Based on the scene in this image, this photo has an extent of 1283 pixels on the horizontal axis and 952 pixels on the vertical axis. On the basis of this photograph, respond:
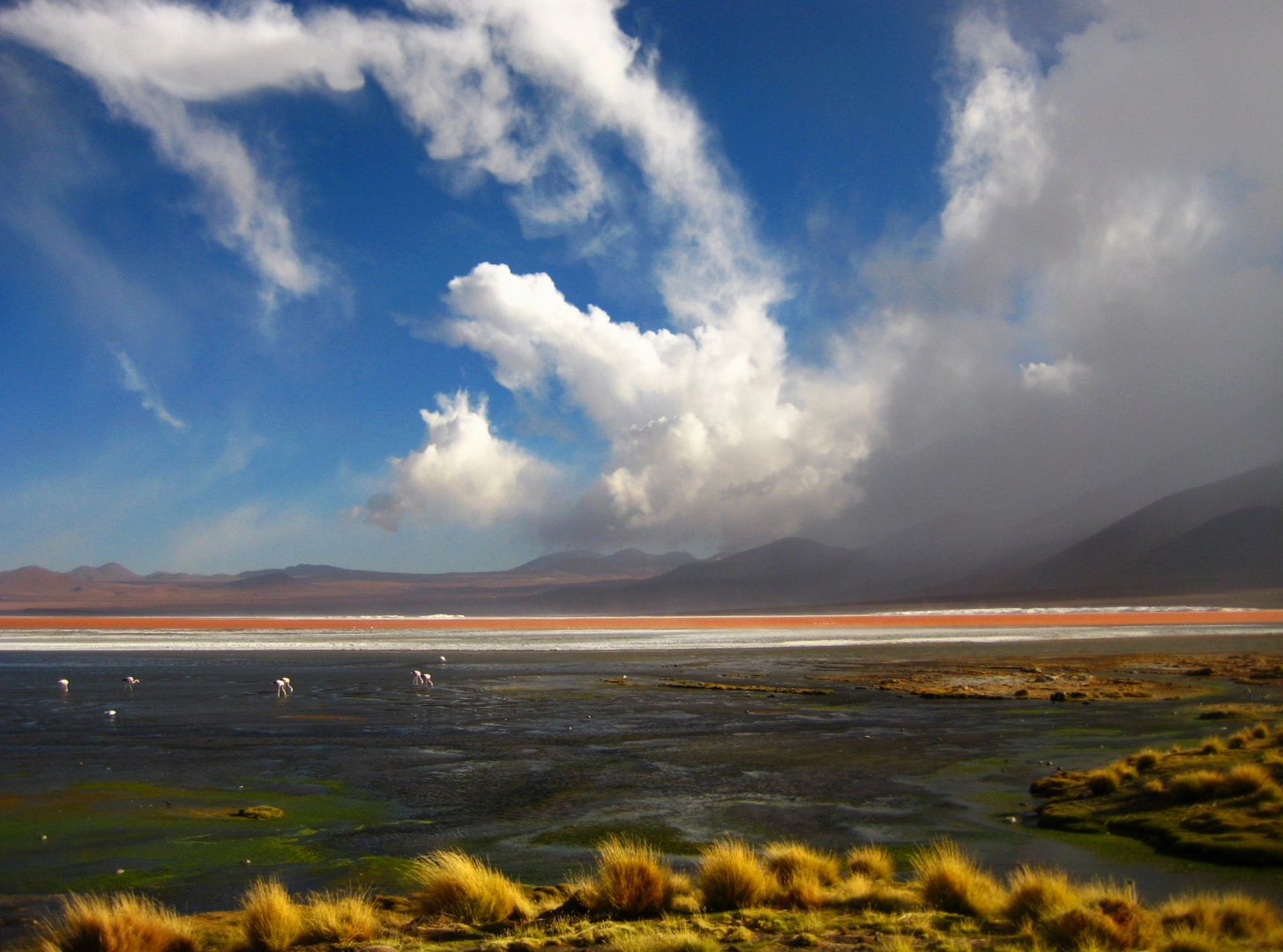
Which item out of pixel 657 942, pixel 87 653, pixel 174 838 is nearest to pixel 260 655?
pixel 87 653

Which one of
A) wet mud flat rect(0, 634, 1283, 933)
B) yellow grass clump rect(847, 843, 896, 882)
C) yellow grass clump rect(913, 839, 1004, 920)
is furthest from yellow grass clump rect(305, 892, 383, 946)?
yellow grass clump rect(913, 839, 1004, 920)

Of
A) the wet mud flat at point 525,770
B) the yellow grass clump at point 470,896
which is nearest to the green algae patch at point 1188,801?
the wet mud flat at point 525,770

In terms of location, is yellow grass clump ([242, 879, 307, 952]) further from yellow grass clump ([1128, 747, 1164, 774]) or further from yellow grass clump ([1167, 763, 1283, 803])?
yellow grass clump ([1128, 747, 1164, 774])

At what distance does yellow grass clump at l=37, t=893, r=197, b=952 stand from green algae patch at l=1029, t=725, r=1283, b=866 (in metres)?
10.5

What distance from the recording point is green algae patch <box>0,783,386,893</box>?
10.8 metres

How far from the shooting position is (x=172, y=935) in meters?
7.84

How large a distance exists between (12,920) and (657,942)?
20.3 feet

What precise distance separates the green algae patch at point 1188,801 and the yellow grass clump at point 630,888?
20.5ft

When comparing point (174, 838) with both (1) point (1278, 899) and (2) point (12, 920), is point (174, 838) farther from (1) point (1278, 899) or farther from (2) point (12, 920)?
(1) point (1278, 899)

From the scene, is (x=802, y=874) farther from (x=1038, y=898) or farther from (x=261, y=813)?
(x=261, y=813)

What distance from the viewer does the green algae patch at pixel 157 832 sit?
1077cm

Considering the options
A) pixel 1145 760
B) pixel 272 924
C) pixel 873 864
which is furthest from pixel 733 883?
pixel 1145 760

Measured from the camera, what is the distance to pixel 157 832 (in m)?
12.6

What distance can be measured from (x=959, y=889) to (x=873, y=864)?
141 centimetres
